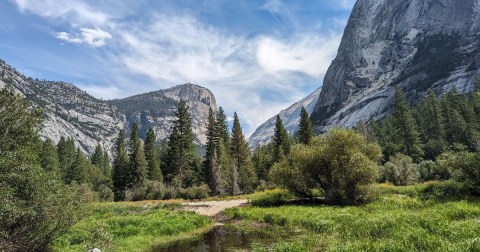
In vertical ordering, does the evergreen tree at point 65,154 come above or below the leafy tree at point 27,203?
above

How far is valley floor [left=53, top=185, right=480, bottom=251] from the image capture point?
13.8 m

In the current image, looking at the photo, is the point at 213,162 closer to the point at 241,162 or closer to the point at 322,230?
the point at 241,162

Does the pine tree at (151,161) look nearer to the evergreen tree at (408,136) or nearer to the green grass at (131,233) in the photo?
the green grass at (131,233)

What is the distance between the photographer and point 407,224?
→ 17.4 m

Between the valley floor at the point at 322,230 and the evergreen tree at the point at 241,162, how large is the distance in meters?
40.3

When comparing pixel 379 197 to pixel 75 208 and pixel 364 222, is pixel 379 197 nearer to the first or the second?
pixel 364 222

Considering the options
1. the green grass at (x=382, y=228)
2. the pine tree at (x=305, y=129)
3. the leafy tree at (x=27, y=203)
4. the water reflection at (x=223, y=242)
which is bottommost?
the water reflection at (x=223, y=242)

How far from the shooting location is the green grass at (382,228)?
1320cm

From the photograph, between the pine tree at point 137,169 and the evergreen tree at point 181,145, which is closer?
the evergreen tree at point 181,145

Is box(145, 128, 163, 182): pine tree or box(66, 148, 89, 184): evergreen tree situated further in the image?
box(66, 148, 89, 184): evergreen tree

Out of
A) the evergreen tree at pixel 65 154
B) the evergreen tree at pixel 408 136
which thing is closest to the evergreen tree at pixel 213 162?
the evergreen tree at pixel 65 154

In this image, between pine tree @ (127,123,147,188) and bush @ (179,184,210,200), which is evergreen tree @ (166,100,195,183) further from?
bush @ (179,184,210,200)

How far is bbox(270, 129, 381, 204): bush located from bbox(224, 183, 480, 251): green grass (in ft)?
9.19

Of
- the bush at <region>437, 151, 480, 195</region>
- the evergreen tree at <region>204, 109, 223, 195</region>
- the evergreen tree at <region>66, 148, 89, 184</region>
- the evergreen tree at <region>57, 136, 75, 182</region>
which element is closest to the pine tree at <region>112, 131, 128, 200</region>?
the evergreen tree at <region>66, 148, 89, 184</region>
